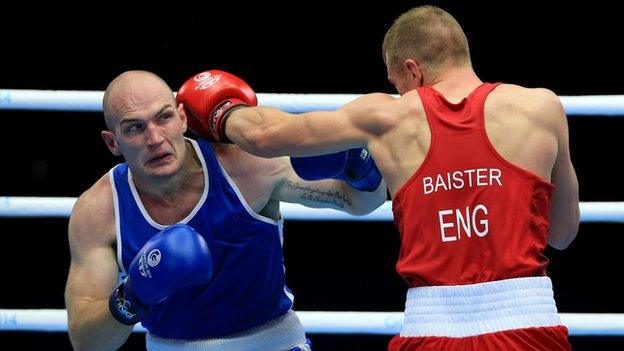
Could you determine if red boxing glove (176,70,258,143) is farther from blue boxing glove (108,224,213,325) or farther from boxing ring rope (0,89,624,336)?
boxing ring rope (0,89,624,336)

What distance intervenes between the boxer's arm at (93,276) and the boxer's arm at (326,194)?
51 cm

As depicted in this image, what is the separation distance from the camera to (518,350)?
2.49m

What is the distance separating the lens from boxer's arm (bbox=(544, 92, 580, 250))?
2.69 m

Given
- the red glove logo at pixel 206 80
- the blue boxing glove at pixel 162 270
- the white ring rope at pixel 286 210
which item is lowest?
the white ring rope at pixel 286 210

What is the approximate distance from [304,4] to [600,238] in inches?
58.5

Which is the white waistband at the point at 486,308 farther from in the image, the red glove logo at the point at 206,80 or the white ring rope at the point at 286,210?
the white ring rope at the point at 286,210

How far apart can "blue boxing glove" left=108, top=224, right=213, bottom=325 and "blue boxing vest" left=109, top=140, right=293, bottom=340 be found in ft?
0.83

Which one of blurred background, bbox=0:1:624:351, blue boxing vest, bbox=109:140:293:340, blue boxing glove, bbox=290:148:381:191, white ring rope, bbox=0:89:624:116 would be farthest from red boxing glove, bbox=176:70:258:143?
blurred background, bbox=0:1:624:351

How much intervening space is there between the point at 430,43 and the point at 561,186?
49 cm

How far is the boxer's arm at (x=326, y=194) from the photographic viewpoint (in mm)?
3275

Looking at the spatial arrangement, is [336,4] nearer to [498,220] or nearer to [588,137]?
[588,137]

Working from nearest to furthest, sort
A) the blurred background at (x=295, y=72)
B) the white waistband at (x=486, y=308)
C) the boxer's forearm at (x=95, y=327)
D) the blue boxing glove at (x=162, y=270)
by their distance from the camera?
1. the white waistband at (x=486, y=308)
2. the blue boxing glove at (x=162, y=270)
3. the boxer's forearm at (x=95, y=327)
4. the blurred background at (x=295, y=72)

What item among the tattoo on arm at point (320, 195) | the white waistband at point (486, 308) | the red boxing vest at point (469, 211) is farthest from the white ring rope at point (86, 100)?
the white waistband at point (486, 308)

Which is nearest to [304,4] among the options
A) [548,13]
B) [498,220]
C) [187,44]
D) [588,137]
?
[187,44]
